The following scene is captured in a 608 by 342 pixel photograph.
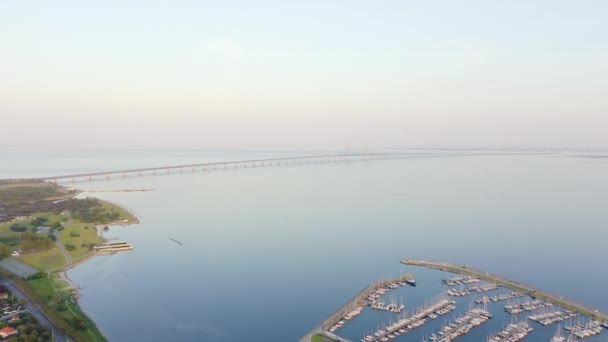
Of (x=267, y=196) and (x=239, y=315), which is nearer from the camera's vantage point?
(x=239, y=315)

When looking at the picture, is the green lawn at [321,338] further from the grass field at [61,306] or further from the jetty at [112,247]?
the jetty at [112,247]

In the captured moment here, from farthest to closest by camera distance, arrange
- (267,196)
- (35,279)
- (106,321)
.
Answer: (267,196) < (35,279) < (106,321)

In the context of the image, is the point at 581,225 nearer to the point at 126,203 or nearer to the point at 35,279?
the point at 35,279

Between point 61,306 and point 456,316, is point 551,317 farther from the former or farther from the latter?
point 61,306

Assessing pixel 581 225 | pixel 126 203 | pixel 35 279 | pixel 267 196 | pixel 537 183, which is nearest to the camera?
pixel 35 279

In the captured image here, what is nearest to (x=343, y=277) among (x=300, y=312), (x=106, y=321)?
(x=300, y=312)

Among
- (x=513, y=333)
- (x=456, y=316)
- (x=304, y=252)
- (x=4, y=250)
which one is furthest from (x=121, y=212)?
(x=513, y=333)
